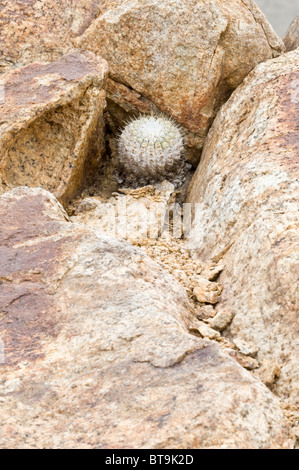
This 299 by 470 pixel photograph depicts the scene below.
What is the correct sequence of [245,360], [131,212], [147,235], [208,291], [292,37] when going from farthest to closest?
[292,37] → [131,212] → [147,235] → [208,291] → [245,360]

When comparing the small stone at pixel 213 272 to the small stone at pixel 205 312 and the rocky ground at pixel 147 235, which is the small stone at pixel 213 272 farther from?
the small stone at pixel 205 312

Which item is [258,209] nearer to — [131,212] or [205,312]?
[205,312]

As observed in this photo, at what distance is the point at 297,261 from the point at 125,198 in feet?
6.35

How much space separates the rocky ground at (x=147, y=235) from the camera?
1.90 meters

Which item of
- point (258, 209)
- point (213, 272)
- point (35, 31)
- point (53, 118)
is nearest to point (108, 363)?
point (213, 272)

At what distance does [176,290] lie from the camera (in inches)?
108

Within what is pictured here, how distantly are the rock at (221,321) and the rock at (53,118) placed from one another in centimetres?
179

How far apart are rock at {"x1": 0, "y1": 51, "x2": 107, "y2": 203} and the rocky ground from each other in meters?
0.01

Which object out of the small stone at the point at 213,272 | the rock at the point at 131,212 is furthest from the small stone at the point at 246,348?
the rock at the point at 131,212

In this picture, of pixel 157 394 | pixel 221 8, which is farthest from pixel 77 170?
pixel 157 394

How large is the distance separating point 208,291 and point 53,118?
187 centimetres

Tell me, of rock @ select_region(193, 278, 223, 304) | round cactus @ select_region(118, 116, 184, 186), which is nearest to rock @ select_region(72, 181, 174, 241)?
round cactus @ select_region(118, 116, 184, 186)

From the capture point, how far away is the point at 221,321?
2744 mm
